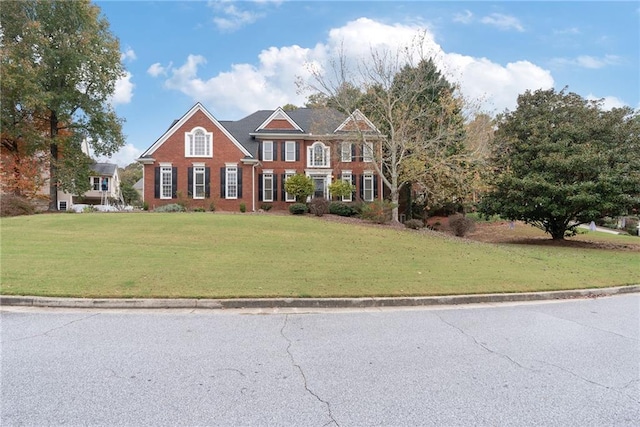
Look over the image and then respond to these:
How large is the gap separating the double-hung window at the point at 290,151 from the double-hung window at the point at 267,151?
3.96 ft

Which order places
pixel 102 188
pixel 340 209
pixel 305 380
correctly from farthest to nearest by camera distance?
pixel 102 188, pixel 340 209, pixel 305 380

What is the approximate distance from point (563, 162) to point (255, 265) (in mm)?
16843

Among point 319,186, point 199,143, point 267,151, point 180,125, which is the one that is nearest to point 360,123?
point 319,186

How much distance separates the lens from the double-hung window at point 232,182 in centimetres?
2878

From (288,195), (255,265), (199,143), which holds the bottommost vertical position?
(255,265)

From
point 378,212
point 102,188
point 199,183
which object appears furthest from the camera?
point 102,188

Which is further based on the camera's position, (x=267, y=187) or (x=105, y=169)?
(x=105, y=169)

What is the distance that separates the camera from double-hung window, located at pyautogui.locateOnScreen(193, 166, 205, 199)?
93.4 ft

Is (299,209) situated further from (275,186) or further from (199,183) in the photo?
(199,183)

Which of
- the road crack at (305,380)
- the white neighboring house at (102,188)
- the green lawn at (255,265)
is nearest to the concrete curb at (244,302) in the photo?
the green lawn at (255,265)

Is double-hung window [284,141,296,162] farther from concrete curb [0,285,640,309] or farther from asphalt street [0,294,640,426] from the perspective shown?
asphalt street [0,294,640,426]

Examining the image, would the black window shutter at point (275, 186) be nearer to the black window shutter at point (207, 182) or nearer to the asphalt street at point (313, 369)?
the black window shutter at point (207, 182)

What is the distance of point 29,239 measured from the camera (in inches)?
487

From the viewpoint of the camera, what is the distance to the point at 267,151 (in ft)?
101
